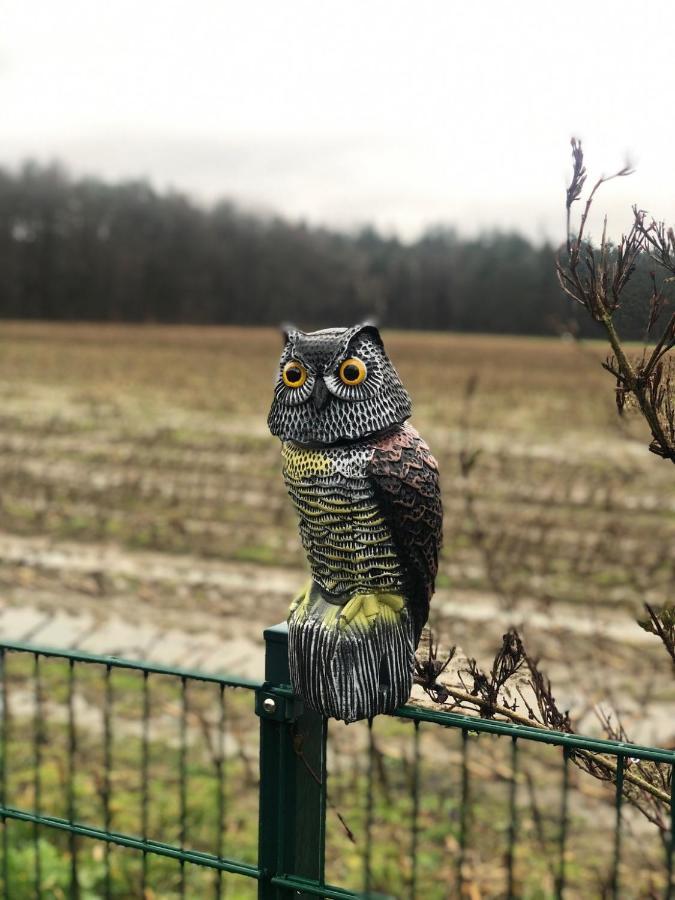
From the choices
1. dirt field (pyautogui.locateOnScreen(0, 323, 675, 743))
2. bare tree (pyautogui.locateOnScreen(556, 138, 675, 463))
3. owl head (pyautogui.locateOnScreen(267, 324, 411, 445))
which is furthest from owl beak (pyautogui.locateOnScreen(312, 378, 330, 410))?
dirt field (pyautogui.locateOnScreen(0, 323, 675, 743))

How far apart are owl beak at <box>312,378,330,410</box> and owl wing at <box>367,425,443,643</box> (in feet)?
0.45

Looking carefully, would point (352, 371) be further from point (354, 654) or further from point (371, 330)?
point (354, 654)

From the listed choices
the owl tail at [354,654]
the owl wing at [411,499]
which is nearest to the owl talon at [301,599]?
the owl tail at [354,654]

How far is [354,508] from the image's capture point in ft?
6.05

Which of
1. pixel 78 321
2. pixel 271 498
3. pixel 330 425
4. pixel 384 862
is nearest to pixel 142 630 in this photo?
pixel 384 862

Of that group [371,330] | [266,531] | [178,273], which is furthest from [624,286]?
[178,273]

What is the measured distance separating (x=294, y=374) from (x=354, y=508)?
30cm

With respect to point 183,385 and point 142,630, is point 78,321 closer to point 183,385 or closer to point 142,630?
point 183,385

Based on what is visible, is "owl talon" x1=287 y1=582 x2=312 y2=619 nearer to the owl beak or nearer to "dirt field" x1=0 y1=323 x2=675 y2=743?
the owl beak

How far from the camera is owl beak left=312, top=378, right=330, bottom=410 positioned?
6.03 ft

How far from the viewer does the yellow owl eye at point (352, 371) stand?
185 centimetres

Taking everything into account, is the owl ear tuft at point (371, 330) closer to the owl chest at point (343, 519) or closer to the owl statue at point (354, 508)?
the owl statue at point (354, 508)

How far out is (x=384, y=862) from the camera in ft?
12.6

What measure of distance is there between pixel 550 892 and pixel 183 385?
1823 centimetres
